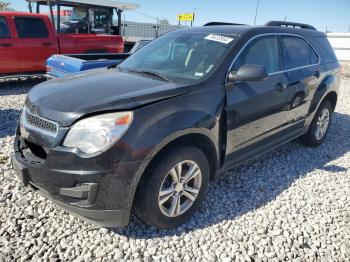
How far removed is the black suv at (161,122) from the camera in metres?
2.40

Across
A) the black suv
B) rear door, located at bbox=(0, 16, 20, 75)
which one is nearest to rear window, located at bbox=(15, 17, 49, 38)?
rear door, located at bbox=(0, 16, 20, 75)

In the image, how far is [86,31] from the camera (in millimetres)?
10258

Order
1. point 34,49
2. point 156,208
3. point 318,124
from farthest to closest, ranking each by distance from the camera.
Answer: point 34,49 < point 318,124 < point 156,208

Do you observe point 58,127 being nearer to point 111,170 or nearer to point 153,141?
point 111,170

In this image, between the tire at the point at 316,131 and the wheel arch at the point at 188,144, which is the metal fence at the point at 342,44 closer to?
the tire at the point at 316,131

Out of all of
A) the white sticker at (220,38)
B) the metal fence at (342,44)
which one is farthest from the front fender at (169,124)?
the metal fence at (342,44)

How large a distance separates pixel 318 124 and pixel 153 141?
3.65 meters

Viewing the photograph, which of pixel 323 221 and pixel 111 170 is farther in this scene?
pixel 323 221

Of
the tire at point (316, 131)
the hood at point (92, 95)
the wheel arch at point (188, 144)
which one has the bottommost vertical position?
the tire at point (316, 131)

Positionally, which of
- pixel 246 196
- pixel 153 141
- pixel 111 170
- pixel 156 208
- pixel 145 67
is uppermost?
pixel 145 67

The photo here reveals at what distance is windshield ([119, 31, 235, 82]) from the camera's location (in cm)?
325

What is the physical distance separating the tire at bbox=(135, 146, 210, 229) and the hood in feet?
1.69

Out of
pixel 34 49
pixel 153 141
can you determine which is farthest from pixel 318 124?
pixel 34 49

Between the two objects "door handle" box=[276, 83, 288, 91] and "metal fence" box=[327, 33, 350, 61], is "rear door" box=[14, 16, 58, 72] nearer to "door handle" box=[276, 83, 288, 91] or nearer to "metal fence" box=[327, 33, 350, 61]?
"door handle" box=[276, 83, 288, 91]
